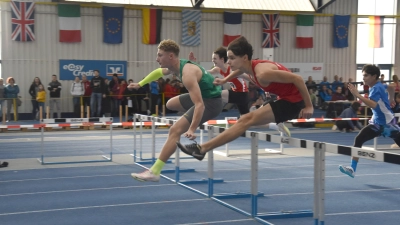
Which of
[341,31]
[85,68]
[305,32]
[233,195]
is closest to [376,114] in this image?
[233,195]

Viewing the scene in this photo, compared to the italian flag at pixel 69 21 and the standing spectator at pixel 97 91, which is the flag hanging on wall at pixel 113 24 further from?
the standing spectator at pixel 97 91

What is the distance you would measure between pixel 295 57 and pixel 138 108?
314 inches

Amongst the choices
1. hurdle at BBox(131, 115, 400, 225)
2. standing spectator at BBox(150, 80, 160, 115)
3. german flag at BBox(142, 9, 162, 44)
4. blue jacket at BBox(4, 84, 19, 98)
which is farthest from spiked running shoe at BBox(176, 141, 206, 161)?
german flag at BBox(142, 9, 162, 44)

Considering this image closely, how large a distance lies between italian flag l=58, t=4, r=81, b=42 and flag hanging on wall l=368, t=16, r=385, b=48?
12886 mm

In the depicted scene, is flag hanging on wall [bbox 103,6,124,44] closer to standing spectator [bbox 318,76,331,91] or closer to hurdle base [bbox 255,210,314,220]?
standing spectator [bbox 318,76,331,91]

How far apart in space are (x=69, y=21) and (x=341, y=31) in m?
12.0

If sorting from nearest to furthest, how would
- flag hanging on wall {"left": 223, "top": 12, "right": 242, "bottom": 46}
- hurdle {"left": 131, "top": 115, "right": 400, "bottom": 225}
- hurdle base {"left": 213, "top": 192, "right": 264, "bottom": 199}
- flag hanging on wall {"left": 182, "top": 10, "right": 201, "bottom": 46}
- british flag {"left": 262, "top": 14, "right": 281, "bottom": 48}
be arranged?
hurdle {"left": 131, "top": 115, "right": 400, "bottom": 225}
hurdle base {"left": 213, "top": 192, "right": 264, "bottom": 199}
flag hanging on wall {"left": 182, "top": 10, "right": 201, "bottom": 46}
flag hanging on wall {"left": 223, "top": 12, "right": 242, "bottom": 46}
british flag {"left": 262, "top": 14, "right": 281, "bottom": 48}

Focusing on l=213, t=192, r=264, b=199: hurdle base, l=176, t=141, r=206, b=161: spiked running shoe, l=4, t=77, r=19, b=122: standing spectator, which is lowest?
l=213, t=192, r=264, b=199: hurdle base

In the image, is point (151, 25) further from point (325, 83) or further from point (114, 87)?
point (325, 83)

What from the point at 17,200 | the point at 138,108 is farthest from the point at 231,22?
the point at 17,200

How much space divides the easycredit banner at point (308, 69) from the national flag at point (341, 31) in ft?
4.38

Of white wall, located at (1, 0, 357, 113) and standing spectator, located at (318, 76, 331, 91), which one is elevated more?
white wall, located at (1, 0, 357, 113)

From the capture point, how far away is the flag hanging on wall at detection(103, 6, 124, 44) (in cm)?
2239

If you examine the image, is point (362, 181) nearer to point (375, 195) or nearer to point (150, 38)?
point (375, 195)
